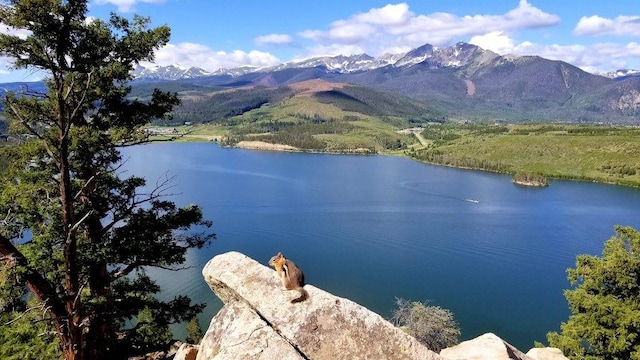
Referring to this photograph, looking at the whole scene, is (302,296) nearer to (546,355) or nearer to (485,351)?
(485,351)

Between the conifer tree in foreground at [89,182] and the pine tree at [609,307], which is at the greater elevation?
the conifer tree in foreground at [89,182]

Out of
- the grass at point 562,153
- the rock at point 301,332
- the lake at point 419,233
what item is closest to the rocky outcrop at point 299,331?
the rock at point 301,332

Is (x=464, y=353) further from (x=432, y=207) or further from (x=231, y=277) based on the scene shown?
(x=432, y=207)

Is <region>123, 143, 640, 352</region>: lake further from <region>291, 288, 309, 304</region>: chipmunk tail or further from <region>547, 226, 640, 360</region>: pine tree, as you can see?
<region>291, 288, 309, 304</region>: chipmunk tail

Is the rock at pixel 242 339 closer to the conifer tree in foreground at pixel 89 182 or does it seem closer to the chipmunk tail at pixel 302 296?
the chipmunk tail at pixel 302 296

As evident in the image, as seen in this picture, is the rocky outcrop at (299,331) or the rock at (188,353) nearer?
the rocky outcrop at (299,331)

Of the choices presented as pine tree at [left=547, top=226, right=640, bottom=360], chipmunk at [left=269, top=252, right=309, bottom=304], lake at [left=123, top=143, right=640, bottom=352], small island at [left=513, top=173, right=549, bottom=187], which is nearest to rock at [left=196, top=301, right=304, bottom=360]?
chipmunk at [left=269, top=252, right=309, bottom=304]
